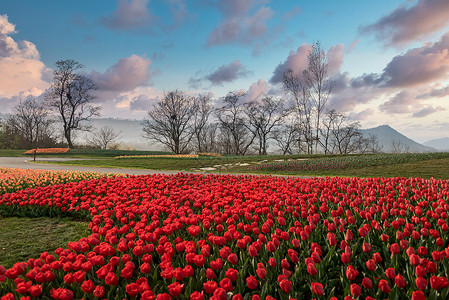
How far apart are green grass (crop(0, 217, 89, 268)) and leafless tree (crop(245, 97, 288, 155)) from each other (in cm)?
3689

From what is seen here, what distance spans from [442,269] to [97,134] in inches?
2454

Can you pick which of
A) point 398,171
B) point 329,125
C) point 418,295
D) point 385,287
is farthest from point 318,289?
point 329,125

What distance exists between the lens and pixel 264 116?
4219 cm

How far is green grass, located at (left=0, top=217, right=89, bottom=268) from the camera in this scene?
3948 mm

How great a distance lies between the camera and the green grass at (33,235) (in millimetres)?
3948

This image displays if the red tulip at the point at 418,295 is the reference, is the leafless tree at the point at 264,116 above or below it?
above

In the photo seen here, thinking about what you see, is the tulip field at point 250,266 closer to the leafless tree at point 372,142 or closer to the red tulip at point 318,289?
the red tulip at point 318,289

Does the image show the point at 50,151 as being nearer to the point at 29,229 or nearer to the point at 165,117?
the point at 165,117

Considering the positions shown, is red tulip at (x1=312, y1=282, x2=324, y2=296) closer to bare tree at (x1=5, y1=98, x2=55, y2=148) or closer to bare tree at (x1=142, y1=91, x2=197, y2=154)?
bare tree at (x1=142, y1=91, x2=197, y2=154)

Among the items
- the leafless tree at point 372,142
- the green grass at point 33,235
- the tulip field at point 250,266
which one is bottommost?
the green grass at point 33,235

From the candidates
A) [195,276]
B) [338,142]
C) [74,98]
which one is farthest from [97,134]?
[195,276]

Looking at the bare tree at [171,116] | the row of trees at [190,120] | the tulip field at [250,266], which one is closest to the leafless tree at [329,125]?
the row of trees at [190,120]

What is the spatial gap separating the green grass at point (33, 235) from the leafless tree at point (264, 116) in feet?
121

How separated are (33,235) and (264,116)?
39111 millimetres
